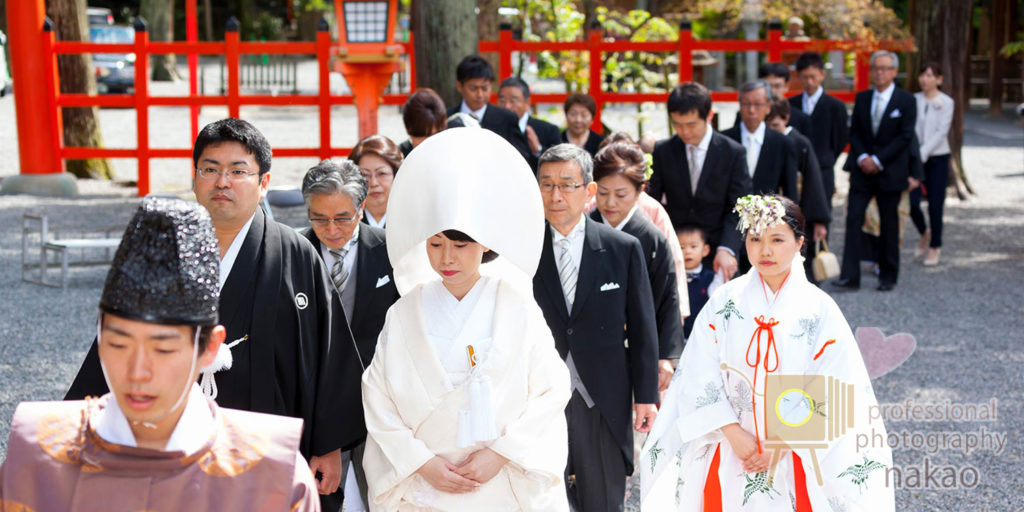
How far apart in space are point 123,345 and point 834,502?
253 centimetres

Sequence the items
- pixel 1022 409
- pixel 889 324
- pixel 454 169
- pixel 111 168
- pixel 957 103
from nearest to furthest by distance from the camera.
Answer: pixel 454 169, pixel 1022 409, pixel 889 324, pixel 957 103, pixel 111 168

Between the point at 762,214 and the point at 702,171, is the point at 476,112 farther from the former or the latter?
the point at 762,214

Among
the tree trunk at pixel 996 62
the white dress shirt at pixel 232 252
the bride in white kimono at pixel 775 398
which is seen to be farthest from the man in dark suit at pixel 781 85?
the tree trunk at pixel 996 62

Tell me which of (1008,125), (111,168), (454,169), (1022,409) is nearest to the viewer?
(454,169)

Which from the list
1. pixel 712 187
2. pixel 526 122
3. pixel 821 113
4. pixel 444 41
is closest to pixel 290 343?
pixel 712 187

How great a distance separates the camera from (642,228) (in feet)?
15.2

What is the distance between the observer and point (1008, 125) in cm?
2339

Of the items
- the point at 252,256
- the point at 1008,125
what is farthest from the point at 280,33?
the point at 252,256

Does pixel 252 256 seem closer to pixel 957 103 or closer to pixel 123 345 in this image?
pixel 123 345

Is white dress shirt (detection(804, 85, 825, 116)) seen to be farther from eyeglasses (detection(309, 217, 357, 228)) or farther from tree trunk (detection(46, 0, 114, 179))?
tree trunk (detection(46, 0, 114, 179))

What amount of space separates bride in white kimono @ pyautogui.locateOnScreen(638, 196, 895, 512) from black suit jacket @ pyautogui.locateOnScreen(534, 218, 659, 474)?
26 cm

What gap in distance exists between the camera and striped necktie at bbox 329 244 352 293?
3.99 meters

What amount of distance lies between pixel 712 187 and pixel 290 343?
3.38m

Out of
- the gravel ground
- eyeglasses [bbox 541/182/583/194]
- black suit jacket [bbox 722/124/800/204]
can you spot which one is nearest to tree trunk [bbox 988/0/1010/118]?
the gravel ground
